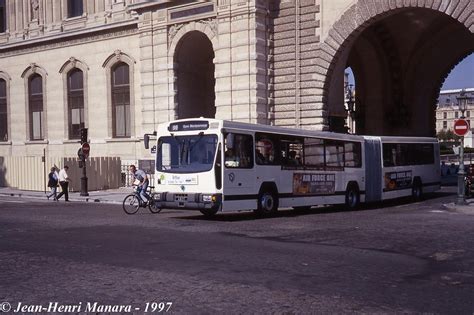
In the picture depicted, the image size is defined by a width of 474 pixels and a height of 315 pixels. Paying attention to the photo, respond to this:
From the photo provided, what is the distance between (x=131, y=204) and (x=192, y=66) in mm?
14173

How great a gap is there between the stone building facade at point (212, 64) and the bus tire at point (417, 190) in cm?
455

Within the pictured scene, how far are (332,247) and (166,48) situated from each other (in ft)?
72.7

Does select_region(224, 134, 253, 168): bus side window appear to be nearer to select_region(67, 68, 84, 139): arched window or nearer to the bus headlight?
the bus headlight

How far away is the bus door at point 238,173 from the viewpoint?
17719 mm

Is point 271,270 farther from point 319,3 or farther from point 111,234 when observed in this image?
point 319,3

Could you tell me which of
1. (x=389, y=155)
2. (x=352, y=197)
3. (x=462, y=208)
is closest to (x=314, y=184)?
(x=352, y=197)

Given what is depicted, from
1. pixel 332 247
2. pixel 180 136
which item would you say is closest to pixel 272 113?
pixel 180 136

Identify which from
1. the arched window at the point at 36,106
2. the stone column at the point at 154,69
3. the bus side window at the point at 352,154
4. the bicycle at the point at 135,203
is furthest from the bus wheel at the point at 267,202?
the arched window at the point at 36,106

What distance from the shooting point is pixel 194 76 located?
34250 mm

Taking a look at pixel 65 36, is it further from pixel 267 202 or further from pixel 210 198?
pixel 210 198

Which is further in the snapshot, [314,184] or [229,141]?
[314,184]

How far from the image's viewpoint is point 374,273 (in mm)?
9227

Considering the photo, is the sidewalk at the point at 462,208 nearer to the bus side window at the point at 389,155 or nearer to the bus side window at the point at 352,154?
the bus side window at the point at 352,154

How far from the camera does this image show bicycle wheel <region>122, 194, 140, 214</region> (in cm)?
2119
